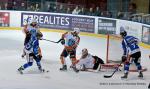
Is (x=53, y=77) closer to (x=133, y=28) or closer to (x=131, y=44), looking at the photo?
(x=131, y=44)

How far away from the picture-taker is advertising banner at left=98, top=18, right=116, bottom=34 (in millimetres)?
18172

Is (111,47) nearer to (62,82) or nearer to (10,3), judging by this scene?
(62,82)

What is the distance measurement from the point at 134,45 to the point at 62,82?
1.91 meters

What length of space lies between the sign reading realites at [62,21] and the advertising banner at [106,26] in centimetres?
38

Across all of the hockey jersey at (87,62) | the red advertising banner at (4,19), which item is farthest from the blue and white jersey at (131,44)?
the red advertising banner at (4,19)

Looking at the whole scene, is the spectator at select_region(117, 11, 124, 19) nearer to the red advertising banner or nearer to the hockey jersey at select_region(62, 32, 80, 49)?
the red advertising banner

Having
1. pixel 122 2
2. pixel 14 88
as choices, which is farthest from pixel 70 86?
pixel 122 2

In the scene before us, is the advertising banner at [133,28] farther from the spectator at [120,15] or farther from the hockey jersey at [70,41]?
the hockey jersey at [70,41]

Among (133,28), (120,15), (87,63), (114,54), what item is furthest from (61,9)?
(87,63)

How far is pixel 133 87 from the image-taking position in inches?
418

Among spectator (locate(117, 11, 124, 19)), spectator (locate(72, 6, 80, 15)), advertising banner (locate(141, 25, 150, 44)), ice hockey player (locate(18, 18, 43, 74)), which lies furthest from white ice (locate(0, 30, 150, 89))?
spectator (locate(72, 6, 80, 15))

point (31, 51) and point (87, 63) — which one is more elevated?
point (31, 51)

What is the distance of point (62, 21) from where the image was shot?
20172 mm

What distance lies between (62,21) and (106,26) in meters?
2.34
